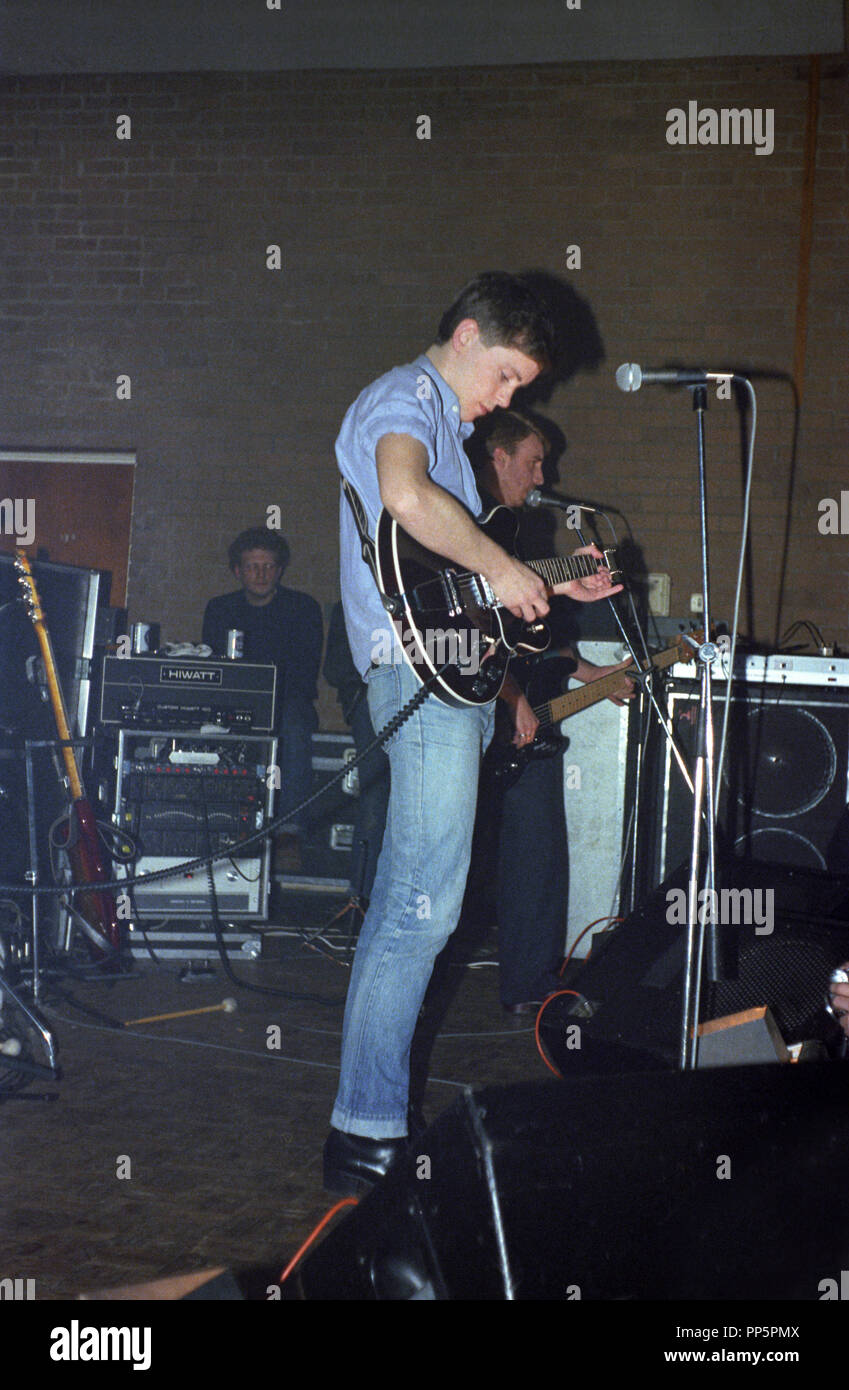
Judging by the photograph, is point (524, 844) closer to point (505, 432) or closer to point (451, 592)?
point (505, 432)

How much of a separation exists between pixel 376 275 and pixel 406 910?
4.35 metres

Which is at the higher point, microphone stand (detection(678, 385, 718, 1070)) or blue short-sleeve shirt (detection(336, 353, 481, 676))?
blue short-sleeve shirt (detection(336, 353, 481, 676))

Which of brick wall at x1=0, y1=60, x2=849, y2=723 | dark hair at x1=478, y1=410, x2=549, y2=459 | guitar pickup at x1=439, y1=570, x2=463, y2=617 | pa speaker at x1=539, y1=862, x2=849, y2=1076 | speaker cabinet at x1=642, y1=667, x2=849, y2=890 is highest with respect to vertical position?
brick wall at x1=0, y1=60, x2=849, y2=723

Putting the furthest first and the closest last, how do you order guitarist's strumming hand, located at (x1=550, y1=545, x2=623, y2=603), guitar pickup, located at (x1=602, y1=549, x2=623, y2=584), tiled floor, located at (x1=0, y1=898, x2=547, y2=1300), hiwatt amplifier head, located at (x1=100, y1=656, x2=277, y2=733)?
hiwatt amplifier head, located at (x1=100, y1=656, x2=277, y2=733), guitar pickup, located at (x1=602, y1=549, x2=623, y2=584), guitarist's strumming hand, located at (x1=550, y1=545, x2=623, y2=603), tiled floor, located at (x1=0, y1=898, x2=547, y2=1300)

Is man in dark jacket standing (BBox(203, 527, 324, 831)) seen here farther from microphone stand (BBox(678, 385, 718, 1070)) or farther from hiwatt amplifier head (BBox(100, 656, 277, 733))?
microphone stand (BBox(678, 385, 718, 1070))

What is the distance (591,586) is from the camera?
9.09 ft

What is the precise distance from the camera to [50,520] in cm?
609

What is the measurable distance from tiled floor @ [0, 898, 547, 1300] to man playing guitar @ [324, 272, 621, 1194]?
7.8 inches

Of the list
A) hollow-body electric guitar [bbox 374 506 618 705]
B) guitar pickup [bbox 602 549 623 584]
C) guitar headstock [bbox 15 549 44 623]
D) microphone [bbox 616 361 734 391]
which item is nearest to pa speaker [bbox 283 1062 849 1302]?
hollow-body electric guitar [bbox 374 506 618 705]

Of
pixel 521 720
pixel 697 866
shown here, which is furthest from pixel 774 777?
pixel 697 866

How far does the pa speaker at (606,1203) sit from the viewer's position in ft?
3.66

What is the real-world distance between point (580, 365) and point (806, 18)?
5.51ft

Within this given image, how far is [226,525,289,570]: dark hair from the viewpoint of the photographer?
557cm
